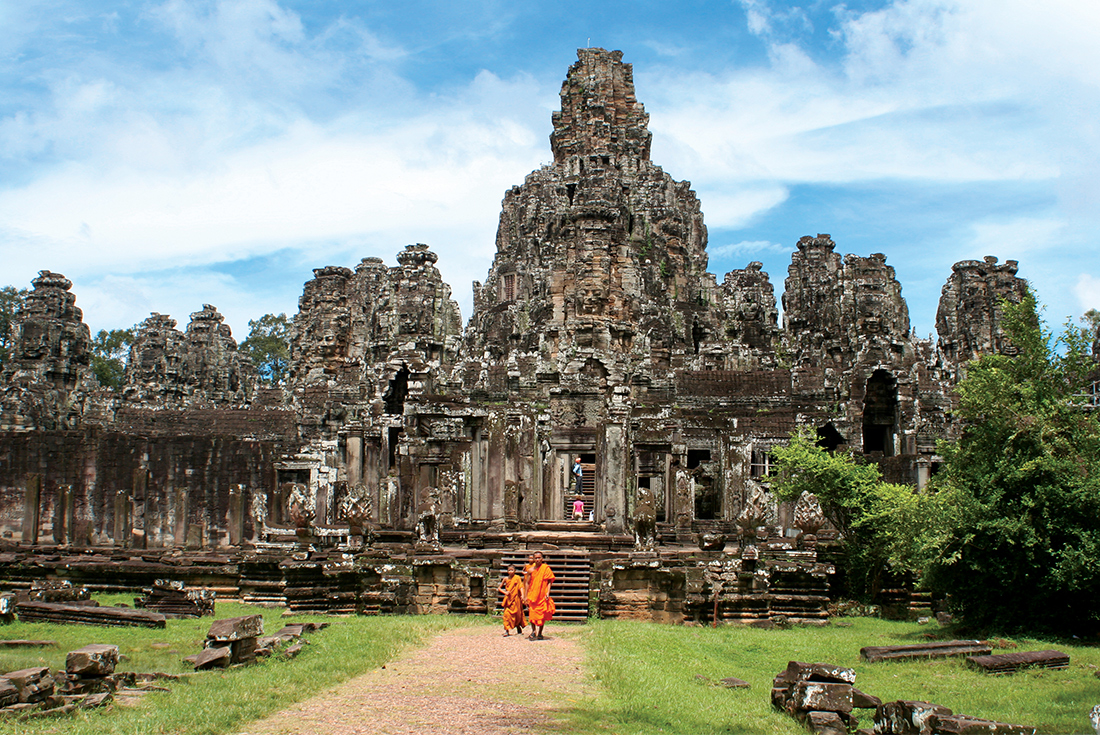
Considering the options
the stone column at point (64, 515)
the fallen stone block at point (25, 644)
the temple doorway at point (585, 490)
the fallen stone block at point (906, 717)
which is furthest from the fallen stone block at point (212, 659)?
the temple doorway at point (585, 490)

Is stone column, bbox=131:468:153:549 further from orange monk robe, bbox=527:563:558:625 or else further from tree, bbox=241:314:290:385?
tree, bbox=241:314:290:385

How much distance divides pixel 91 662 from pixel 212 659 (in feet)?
5.03

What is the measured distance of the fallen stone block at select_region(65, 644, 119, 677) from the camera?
8648mm

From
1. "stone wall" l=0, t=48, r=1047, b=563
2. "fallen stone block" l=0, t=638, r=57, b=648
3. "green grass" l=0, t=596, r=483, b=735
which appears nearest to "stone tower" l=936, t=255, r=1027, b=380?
"stone wall" l=0, t=48, r=1047, b=563

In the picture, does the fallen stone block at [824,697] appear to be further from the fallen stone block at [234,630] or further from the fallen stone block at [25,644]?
the fallen stone block at [25,644]

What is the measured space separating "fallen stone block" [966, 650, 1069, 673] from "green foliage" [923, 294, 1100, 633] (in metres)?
2.01

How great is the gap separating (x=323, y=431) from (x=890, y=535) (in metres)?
18.0

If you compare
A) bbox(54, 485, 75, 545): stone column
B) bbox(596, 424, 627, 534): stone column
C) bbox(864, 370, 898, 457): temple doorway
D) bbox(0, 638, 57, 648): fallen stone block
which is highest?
bbox(864, 370, 898, 457): temple doorway

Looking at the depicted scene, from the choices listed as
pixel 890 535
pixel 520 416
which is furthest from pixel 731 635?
pixel 520 416

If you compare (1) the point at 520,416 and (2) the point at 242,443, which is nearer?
(1) the point at 520,416

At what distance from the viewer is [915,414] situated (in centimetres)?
2648

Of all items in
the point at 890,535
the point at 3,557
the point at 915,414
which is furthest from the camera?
the point at 915,414

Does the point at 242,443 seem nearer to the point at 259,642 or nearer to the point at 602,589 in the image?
the point at 602,589

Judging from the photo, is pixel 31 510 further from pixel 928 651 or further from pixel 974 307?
pixel 974 307
